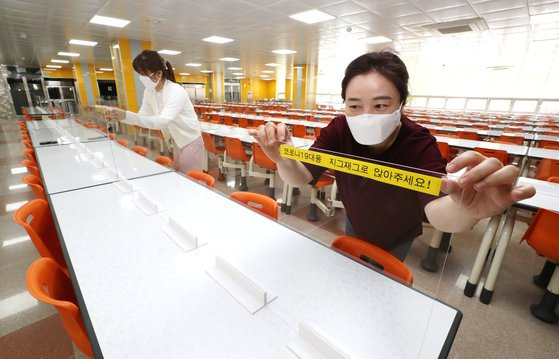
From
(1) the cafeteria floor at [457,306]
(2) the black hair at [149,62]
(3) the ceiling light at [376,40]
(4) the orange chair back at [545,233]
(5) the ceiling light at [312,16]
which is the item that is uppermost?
(3) the ceiling light at [376,40]

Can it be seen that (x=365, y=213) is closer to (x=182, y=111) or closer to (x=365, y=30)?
(x=182, y=111)

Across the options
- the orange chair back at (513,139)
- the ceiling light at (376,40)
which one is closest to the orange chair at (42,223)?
the orange chair back at (513,139)

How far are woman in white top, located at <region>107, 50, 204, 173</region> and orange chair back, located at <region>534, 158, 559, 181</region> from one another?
4.02 meters

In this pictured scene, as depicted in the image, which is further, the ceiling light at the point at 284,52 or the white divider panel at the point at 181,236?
the ceiling light at the point at 284,52

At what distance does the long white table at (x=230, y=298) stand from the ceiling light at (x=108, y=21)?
6.67m

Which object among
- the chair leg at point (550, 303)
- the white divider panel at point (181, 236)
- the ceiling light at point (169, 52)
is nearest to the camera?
the white divider panel at point (181, 236)

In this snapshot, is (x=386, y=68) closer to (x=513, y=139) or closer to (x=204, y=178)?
(x=204, y=178)

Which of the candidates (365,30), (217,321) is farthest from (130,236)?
(365,30)

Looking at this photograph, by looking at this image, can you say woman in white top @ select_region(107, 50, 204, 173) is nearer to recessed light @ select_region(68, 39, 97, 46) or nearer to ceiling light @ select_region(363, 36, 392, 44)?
ceiling light @ select_region(363, 36, 392, 44)

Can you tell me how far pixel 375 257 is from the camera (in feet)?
3.93

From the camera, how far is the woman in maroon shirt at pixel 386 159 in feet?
2.59

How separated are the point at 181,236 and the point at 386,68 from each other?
1.24 meters

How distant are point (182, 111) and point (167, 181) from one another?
0.73m

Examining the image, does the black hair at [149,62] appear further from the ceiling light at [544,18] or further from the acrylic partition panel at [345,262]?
the ceiling light at [544,18]
